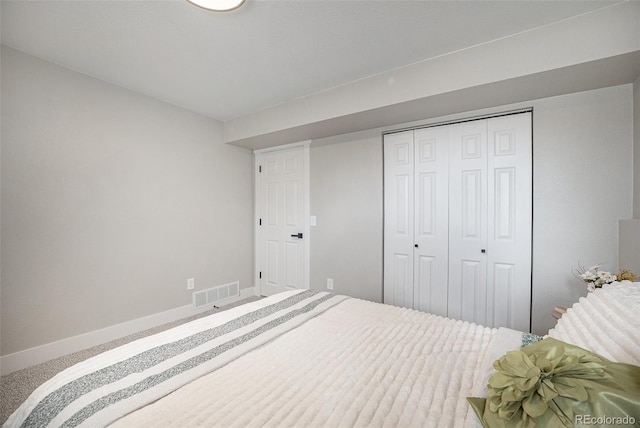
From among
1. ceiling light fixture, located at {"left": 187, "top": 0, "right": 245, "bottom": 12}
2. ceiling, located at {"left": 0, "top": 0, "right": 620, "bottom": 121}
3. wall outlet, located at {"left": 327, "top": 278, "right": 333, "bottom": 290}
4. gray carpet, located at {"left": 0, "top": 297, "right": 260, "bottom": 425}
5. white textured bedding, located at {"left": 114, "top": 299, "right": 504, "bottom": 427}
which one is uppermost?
ceiling, located at {"left": 0, "top": 0, "right": 620, "bottom": 121}

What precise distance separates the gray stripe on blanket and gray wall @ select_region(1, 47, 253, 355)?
6.22ft

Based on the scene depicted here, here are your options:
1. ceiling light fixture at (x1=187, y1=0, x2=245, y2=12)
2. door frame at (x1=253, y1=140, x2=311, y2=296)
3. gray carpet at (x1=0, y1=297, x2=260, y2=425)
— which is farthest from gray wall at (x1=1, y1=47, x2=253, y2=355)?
ceiling light fixture at (x1=187, y1=0, x2=245, y2=12)

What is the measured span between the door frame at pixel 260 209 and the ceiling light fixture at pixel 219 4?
2.01m

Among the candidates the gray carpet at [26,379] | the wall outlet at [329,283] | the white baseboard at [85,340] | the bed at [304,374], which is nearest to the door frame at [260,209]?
the wall outlet at [329,283]

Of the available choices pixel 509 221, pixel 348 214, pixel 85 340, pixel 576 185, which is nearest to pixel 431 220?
pixel 509 221

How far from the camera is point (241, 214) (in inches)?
156

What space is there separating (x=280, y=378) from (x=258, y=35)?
2145 millimetres

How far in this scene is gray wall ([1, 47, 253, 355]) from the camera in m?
2.11

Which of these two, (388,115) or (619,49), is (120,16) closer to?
(388,115)

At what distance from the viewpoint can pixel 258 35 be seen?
1.93 m

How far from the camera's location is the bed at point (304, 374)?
81 cm

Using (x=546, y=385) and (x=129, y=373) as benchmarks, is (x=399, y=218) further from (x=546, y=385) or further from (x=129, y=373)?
(x=129, y=373)

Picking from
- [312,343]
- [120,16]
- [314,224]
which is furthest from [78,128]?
[312,343]

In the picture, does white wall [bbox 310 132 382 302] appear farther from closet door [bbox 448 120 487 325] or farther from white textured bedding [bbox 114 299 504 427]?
white textured bedding [bbox 114 299 504 427]
